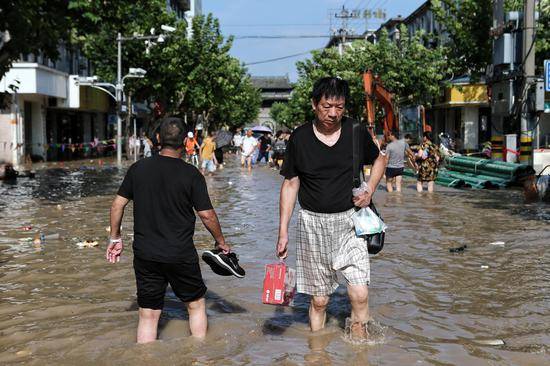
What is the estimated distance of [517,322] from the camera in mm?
6035

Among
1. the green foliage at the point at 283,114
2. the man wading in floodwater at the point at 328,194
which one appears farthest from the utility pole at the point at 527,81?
the green foliage at the point at 283,114

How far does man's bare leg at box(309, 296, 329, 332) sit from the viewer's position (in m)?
5.29

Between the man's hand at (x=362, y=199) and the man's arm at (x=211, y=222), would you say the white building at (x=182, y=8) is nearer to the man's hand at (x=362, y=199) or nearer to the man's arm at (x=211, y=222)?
the man's arm at (x=211, y=222)

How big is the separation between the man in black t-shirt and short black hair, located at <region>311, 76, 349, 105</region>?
0.92 m

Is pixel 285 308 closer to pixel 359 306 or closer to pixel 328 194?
pixel 359 306

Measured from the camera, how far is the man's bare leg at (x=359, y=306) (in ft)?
16.4

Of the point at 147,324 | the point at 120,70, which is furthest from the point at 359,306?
the point at 120,70

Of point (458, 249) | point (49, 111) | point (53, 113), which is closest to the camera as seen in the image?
point (458, 249)

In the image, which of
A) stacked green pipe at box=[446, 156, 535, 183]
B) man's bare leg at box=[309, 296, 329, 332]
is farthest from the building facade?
man's bare leg at box=[309, 296, 329, 332]

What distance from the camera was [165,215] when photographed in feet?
15.9

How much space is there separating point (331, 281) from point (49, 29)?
12.1 metres

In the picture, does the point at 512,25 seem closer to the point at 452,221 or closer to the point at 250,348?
the point at 452,221

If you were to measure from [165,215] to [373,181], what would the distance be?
1.40m

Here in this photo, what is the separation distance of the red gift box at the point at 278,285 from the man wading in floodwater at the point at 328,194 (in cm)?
12
